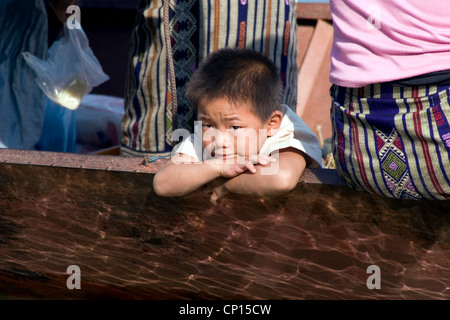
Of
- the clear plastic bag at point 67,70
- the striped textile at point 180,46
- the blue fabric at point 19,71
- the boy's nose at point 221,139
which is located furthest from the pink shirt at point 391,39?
the blue fabric at point 19,71

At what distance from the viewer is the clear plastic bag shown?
8.48 ft

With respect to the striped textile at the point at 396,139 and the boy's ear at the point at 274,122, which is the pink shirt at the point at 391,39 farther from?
the boy's ear at the point at 274,122

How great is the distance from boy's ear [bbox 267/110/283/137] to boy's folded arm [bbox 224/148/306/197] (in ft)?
0.65

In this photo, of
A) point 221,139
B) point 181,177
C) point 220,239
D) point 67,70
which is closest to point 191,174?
point 181,177

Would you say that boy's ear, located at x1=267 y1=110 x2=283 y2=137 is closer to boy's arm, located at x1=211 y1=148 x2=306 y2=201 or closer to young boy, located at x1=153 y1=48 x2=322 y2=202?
young boy, located at x1=153 y1=48 x2=322 y2=202

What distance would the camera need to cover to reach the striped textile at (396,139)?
50.6 inches

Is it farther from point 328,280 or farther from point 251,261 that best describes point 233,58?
point 328,280

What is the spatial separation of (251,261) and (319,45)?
2.12 m

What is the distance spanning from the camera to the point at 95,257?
1809mm

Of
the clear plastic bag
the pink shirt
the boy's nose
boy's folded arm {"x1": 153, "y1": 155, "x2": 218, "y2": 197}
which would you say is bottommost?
boy's folded arm {"x1": 153, "y1": 155, "x2": 218, "y2": 197}

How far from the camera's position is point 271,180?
4.69ft

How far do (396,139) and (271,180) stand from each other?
0.30 meters

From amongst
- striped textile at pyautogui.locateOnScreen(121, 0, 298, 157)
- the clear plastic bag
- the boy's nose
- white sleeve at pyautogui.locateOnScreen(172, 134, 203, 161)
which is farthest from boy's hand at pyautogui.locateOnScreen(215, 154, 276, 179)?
the clear plastic bag
